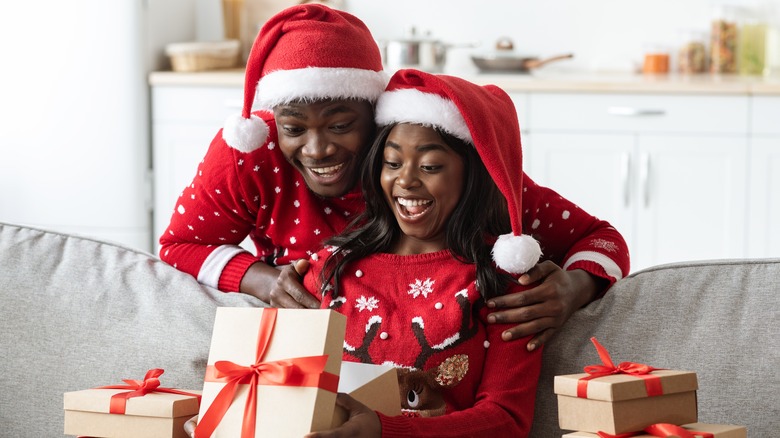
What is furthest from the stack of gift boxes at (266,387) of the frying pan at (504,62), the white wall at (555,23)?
the white wall at (555,23)

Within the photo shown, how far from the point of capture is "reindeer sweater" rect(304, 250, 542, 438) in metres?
1.41

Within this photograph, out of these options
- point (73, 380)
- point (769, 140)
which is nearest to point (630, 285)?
point (73, 380)

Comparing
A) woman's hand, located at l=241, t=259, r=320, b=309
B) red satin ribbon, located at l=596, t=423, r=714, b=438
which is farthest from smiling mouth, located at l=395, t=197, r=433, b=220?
red satin ribbon, located at l=596, t=423, r=714, b=438

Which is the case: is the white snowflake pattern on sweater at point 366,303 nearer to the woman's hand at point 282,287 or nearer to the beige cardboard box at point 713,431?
the woman's hand at point 282,287

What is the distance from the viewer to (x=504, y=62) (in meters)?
3.72

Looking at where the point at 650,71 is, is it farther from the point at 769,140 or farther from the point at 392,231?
the point at 392,231

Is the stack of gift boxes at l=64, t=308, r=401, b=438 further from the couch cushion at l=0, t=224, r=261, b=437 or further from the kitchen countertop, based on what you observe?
the kitchen countertop

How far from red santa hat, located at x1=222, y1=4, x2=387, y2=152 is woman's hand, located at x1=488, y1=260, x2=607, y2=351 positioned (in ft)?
1.39

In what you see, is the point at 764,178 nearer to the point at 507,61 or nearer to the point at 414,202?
the point at 507,61

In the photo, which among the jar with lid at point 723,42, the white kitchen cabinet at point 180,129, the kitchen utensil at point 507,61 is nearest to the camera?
the white kitchen cabinet at point 180,129

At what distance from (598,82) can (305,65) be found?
6.15ft

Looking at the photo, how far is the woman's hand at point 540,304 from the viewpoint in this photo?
56.6 inches

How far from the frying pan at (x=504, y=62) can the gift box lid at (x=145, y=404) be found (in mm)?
2577

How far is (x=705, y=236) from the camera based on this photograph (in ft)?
11.2
